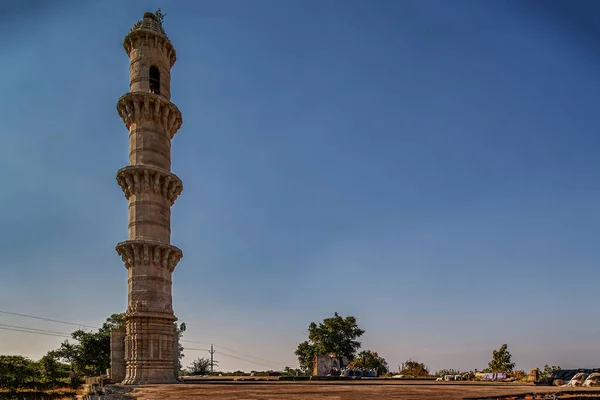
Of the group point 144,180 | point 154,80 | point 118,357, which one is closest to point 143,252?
point 144,180

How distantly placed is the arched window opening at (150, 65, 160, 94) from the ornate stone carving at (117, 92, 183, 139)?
6.73 feet

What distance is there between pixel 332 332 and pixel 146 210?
168 ft

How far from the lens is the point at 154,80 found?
33844 mm

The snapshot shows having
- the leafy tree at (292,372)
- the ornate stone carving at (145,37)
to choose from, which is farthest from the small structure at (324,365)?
→ the ornate stone carving at (145,37)

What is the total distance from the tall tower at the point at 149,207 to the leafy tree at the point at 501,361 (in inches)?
1664

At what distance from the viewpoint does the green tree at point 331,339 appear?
73125 mm

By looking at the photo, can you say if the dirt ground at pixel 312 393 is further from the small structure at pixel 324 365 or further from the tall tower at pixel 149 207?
the small structure at pixel 324 365

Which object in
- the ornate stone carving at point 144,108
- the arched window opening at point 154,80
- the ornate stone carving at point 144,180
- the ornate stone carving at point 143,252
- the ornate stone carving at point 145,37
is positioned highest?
the ornate stone carving at point 145,37

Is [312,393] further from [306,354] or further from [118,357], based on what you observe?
[306,354]

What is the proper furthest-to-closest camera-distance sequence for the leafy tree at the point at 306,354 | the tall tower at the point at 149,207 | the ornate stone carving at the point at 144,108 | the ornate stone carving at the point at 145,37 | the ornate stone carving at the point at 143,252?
the leafy tree at the point at 306,354
the ornate stone carving at the point at 145,37
the ornate stone carving at the point at 144,108
the ornate stone carving at the point at 143,252
the tall tower at the point at 149,207

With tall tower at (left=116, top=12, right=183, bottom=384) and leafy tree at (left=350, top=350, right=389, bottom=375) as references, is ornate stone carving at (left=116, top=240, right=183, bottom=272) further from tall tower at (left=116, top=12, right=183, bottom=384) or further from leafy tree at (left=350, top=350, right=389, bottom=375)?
leafy tree at (left=350, top=350, right=389, bottom=375)

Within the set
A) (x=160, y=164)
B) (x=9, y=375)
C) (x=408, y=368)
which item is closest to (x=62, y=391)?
(x=9, y=375)

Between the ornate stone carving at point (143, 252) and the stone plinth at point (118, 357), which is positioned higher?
the ornate stone carving at point (143, 252)

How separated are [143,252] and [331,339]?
51.0 meters
